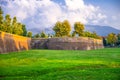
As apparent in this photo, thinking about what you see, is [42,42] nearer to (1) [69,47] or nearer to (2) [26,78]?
(1) [69,47]

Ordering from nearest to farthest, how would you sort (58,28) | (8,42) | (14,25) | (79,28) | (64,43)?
(8,42) → (14,25) → (64,43) → (58,28) → (79,28)

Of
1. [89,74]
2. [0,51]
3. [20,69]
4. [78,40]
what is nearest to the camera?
[89,74]

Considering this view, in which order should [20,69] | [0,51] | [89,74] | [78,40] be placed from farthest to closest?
[78,40] → [0,51] → [20,69] → [89,74]

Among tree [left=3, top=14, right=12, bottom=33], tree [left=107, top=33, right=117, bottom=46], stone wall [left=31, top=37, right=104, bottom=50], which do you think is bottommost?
stone wall [left=31, top=37, right=104, bottom=50]

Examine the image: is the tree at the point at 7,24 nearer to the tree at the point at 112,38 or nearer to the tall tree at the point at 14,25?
the tall tree at the point at 14,25

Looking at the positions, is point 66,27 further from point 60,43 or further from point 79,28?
point 60,43

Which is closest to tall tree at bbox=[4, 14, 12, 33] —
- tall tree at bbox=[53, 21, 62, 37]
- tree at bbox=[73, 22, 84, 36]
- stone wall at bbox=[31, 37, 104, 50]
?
stone wall at bbox=[31, 37, 104, 50]

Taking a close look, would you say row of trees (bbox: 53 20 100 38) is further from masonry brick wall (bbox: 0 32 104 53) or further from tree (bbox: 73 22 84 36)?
masonry brick wall (bbox: 0 32 104 53)

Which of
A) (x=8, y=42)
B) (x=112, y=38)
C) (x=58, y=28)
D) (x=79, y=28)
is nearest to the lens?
Result: (x=8, y=42)

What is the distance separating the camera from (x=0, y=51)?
40.2 m

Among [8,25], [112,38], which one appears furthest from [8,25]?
[112,38]

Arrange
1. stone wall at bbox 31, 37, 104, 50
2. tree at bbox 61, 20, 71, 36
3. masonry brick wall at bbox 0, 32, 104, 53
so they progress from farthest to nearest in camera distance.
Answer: tree at bbox 61, 20, 71, 36, stone wall at bbox 31, 37, 104, 50, masonry brick wall at bbox 0, 32, 104, 53

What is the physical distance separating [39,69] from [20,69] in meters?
1.33

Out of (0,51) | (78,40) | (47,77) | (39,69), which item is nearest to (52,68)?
(39,69)
